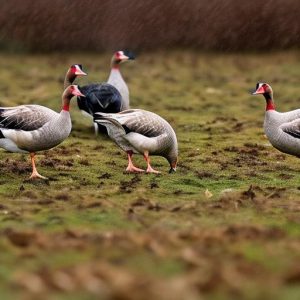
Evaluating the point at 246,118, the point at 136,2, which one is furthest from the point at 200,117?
the point at 136,2

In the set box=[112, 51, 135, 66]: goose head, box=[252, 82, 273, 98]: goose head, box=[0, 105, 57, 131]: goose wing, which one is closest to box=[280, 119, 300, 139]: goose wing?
box=[252, 82, 273, 98]: goose head

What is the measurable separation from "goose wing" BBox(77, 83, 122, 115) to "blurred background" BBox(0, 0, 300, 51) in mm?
13787

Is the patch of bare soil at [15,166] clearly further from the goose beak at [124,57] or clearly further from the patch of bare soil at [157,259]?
Answer: the goose beak at [124,57]

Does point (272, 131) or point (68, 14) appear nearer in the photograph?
point (272, 131)

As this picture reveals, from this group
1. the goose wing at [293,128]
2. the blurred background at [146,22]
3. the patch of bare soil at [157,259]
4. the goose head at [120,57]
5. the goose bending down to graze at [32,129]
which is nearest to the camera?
the patch of bare soil at [157,259]

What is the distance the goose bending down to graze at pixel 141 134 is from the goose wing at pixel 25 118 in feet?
2.69

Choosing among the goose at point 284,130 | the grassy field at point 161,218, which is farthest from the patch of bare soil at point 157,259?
the goose at point 284,130

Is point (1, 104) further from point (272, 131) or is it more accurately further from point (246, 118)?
point (272, 131)

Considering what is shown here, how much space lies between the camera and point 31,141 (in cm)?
1112

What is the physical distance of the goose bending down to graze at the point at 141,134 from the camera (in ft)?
38.3

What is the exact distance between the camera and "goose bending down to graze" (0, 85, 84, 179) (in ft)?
36.5

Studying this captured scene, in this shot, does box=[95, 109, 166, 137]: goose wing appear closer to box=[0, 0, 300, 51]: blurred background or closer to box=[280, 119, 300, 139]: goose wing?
box=[280, 119, 300, 139]: goose wing

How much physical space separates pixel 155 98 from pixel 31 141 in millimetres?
9903

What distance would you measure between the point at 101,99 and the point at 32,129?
137 inches
